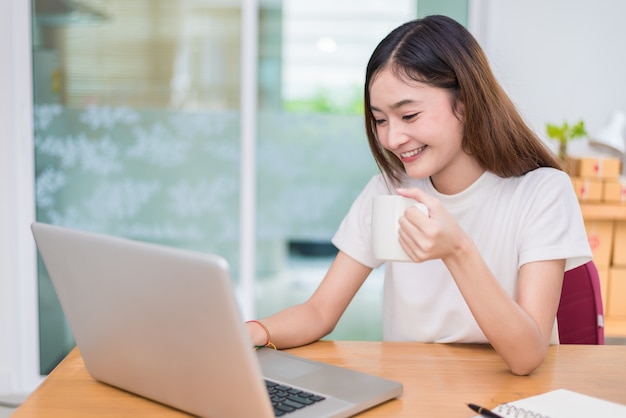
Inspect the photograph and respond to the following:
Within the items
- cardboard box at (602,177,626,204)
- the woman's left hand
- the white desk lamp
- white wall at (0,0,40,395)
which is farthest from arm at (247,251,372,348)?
white wall at (0,0,40,395)

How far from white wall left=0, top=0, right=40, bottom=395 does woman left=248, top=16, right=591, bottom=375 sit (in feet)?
5.92

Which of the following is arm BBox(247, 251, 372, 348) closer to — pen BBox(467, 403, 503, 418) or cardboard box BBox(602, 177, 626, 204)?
pen BBox(467, 403, 503, 418)

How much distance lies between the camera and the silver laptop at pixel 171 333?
2.38 ft

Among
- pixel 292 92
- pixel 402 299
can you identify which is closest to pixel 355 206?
pixel 402 299

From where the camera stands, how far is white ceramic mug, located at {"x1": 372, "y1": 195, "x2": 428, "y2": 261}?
102cm

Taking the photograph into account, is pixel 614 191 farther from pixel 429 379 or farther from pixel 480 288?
pixel 429 379

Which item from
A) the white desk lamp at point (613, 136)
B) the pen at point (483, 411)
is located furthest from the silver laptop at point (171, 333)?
the white desk lamp at point (613, 136)

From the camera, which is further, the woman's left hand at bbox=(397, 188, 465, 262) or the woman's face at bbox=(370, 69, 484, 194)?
the woman's face at bbox=(370, 69, 484, 194)

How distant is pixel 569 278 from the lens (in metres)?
1.45

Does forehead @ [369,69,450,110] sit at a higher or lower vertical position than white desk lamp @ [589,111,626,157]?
higher

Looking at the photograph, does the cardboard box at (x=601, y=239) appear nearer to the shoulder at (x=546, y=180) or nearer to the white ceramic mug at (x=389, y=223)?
the shoulder at (x=546, y=180)

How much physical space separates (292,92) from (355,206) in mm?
1461

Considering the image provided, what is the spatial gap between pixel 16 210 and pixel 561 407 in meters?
2.44

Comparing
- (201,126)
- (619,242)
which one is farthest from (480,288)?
(201,126)
